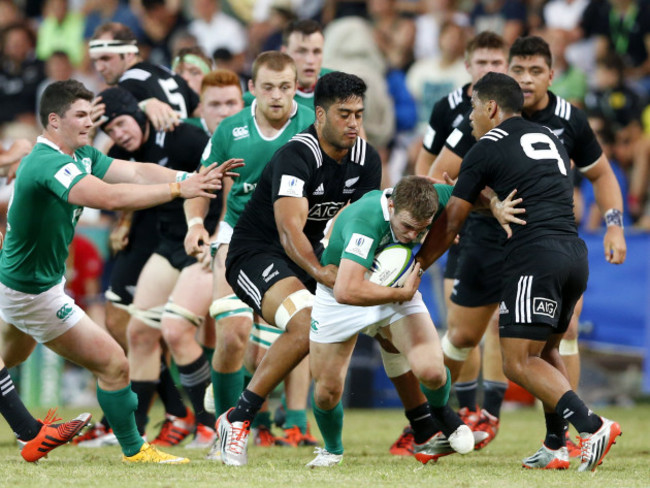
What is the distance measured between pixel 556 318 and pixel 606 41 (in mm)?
8513

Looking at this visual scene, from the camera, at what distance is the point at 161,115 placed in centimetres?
920

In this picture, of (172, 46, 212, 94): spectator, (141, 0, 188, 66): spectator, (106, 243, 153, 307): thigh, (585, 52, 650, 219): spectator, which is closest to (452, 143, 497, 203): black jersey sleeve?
(106, 243, 153, 307): thigh

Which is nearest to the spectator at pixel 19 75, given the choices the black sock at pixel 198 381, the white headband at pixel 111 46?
the white headband at pixel 111 46

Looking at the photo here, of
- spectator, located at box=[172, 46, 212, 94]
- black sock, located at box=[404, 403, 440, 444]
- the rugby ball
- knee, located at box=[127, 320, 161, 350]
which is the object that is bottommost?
knee, located at box=[127, 320, 161, 350]

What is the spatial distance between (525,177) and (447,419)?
1.55 metres

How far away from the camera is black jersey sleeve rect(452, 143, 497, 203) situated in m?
6.95

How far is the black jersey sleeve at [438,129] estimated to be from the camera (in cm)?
892

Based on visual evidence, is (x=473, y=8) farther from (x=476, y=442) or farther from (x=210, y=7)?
(x=476, y=442)

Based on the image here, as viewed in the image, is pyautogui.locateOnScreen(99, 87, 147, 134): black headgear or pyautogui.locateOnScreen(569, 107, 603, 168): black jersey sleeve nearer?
pyautogui.locateOnScreen(569, 107, 603, 168): black jersey sleeve

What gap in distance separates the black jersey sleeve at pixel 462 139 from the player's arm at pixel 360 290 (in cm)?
194

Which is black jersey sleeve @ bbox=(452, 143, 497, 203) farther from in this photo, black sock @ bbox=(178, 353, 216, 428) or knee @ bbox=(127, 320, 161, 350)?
knee @ bbox=(127, 320, 161, 350)

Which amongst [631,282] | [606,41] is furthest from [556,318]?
[606,41]

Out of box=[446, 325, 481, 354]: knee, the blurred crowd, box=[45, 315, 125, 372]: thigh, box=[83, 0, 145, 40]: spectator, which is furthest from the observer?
box=[83, 0, 145, 40]: spectator

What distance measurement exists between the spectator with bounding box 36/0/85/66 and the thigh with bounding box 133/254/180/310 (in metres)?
8.51
